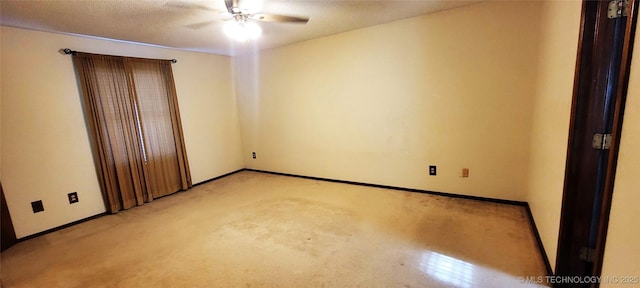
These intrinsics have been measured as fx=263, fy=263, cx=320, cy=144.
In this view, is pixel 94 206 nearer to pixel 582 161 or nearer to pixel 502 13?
pixel 582 161

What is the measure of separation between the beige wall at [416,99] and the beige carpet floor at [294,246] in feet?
1.48

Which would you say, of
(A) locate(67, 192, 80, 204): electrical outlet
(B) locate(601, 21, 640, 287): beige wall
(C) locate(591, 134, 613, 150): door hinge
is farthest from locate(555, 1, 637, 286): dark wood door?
(A) locate(67, 192, 80, 204): electrical outlet

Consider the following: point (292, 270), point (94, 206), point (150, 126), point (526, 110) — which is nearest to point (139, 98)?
point (150, 126)

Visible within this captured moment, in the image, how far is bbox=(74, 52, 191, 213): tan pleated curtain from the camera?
3.03 metres

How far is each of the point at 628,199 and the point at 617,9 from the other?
3.35ft

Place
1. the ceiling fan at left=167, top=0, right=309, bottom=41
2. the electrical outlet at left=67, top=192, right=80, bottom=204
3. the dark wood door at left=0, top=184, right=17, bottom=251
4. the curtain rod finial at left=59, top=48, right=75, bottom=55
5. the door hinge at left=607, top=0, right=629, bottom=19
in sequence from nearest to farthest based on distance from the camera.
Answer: the door hinge at left=607, top=0, right=629, bottom=19
the ceiling fan at left=167, top=0, right=309, bottom=41
the dark wood door at left=0, top=184, right=17, bottom=251
the curtain rod finial at left=59, top=48, right=75, bottom=55
the electrical outlet at left=67, top=192, right=80, bottom=204

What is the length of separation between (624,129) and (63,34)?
4.37 meters

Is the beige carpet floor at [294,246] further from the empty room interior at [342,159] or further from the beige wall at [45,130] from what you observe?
the beige wall at [45,130]

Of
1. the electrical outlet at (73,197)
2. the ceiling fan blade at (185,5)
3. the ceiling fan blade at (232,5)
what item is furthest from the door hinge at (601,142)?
the electrical outlet at (73,197)

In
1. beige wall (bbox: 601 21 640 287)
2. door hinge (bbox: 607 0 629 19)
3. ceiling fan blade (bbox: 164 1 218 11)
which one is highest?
ceiling fan blade (bbox: 164 1 218 11)

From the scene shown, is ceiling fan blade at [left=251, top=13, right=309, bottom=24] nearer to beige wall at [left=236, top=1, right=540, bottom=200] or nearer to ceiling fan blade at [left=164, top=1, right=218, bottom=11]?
ceiling fan blade at [left=164, top=1, right=218, bottom=11]

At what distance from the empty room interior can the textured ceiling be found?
0.11 feet

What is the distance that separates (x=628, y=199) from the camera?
0.91 metres

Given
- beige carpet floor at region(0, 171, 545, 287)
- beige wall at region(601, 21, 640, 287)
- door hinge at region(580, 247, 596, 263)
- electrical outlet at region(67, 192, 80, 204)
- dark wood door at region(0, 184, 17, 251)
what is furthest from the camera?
electrical outlet at region(67, 192, 80, 204)
